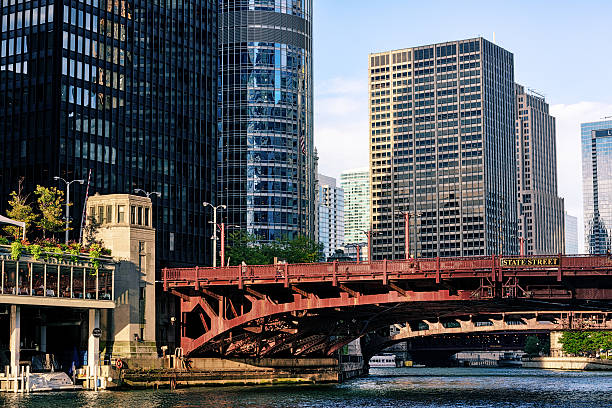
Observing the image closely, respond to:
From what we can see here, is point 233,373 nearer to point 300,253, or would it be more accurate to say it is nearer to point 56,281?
point 56,281

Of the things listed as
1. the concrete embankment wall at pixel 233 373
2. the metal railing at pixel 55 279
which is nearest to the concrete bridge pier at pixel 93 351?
the metal railing at pixel 55 279

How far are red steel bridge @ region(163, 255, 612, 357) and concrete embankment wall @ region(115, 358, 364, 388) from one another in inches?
54.2

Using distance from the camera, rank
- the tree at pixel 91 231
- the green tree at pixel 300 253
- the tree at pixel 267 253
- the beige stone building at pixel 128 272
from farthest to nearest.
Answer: the green tree at pixel 300 253
the tree at pixel 267 253
the tree at pixel 91 231
the beige stone building at pixel 128 272

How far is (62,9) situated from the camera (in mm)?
151250

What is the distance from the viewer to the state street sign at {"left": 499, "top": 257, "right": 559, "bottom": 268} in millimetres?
90750

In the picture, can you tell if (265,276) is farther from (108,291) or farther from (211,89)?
(211,89)

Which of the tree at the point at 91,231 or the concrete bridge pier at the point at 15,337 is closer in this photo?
the concrete bridge pier at the point at 15,337

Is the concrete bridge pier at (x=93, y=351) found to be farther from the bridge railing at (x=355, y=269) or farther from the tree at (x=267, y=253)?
the tree at (x=267, y=253)

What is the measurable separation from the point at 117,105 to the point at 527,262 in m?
82.6

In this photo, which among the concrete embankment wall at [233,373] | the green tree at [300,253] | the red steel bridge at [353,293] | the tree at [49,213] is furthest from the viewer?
the green tree at [300,253]

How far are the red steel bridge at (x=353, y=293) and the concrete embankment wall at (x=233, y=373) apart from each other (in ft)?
4.52

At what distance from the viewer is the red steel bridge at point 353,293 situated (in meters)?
92.8

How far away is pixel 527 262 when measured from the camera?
92438 millimetres

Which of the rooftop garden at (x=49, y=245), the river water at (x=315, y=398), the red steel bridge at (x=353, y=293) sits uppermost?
the rooftop garden at (x=49, y=245)
